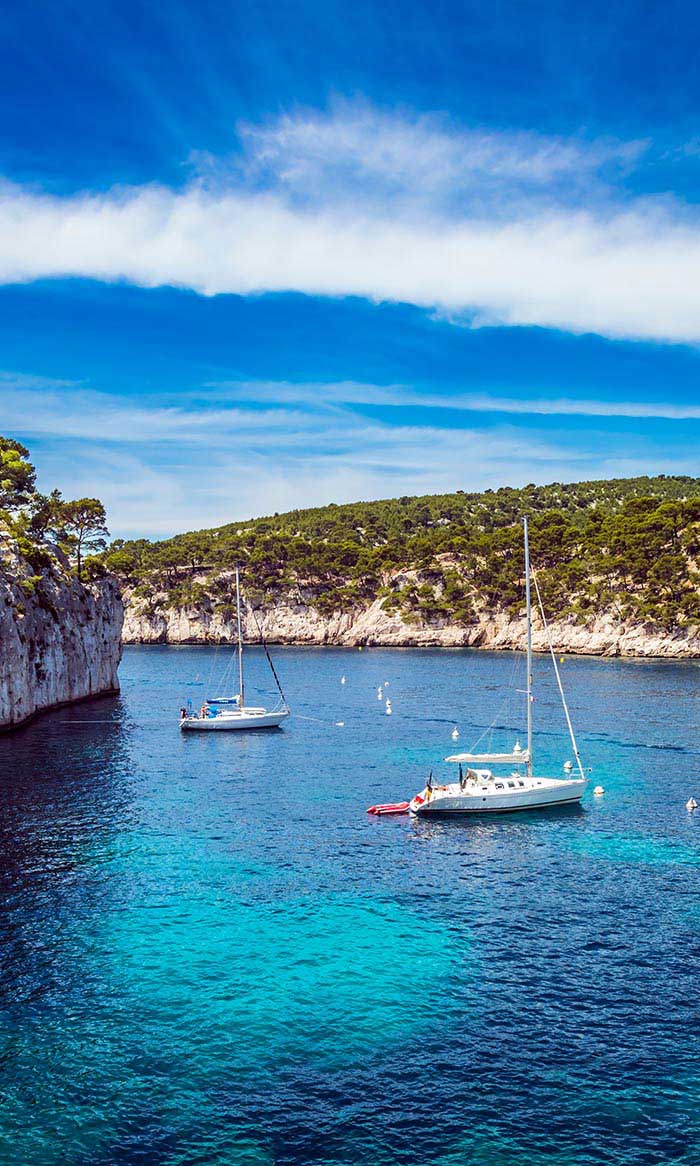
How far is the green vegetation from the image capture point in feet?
291

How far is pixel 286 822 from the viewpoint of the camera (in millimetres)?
52438

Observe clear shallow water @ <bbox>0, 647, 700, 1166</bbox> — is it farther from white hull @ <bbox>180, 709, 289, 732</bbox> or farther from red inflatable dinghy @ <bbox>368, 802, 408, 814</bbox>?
white hull @ <bbox>180, 709, 289, 732</bbox>

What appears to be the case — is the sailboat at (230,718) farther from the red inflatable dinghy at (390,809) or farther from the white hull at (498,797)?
the white hull at (498,797)

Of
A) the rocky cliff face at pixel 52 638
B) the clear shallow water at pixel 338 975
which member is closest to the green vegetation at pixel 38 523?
the rocky cliff face at pixel 52 638

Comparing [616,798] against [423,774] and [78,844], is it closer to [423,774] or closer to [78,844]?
[423,774]

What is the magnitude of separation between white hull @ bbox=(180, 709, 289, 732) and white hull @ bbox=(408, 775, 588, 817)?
38.0m

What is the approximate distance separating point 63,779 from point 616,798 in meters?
38.2

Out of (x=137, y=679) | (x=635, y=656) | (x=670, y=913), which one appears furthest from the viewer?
(x=635, y=656)

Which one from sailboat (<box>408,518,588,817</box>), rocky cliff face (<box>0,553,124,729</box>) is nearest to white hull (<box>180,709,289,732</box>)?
rocky cliff face (<box>0,553,124,729</box>)

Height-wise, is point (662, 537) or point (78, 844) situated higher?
point (662, 537)

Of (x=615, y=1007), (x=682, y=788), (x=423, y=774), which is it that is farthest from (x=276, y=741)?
(x=615, y=1007)

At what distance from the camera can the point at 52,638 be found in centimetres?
9331

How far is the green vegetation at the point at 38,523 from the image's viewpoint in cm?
8879

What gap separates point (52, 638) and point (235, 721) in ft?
72.1
